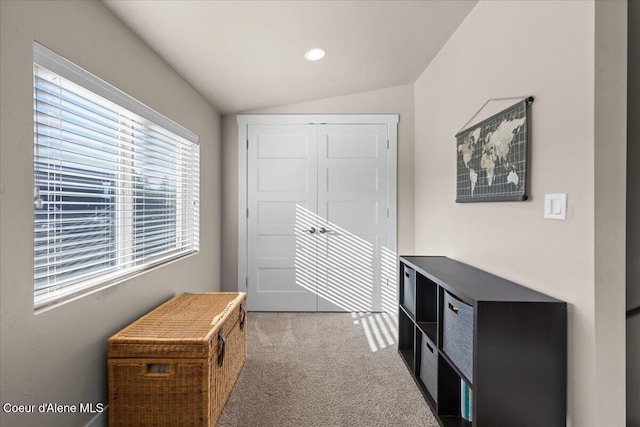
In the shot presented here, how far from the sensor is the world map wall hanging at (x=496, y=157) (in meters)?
1.67

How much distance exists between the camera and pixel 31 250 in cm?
128

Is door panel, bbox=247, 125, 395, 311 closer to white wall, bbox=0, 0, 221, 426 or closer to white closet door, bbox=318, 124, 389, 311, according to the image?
white closet door, bbox=318, 124, 389, 311

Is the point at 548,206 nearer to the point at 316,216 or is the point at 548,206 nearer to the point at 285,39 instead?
the point at 285,39

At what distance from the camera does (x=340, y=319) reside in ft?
11.4

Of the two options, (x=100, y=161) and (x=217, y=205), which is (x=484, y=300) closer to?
(x=100, y=161)

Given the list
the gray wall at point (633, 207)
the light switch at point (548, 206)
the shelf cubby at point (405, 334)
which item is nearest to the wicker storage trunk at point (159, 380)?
the shelf cubby at point (405, 334)

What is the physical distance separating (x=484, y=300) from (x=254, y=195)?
9.03ft

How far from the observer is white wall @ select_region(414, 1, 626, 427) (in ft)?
4.18

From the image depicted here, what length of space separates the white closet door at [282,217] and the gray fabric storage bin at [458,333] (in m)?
2.05

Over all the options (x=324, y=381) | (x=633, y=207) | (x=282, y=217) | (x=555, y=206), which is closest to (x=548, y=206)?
(x=555, y=206)

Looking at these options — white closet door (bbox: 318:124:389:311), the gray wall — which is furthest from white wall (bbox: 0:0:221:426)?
the gray wall

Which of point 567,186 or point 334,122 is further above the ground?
point 334,122

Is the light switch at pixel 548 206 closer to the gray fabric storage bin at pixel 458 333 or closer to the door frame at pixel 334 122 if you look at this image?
the gray fabric storage bin at pixel 458 333

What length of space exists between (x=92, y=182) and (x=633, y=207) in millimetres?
2566
